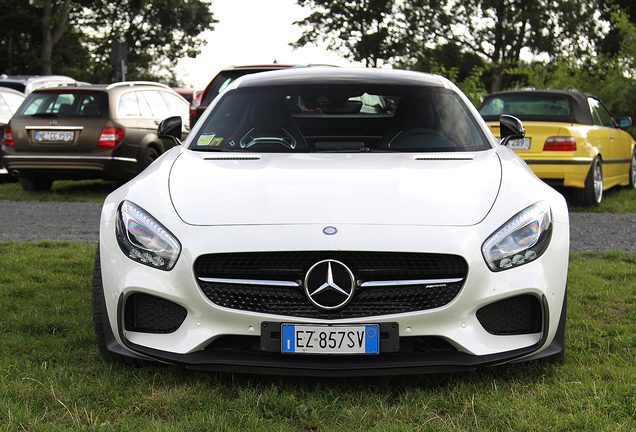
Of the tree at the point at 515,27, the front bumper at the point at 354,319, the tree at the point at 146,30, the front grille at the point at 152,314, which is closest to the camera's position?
the front bumper at the point at 354,319

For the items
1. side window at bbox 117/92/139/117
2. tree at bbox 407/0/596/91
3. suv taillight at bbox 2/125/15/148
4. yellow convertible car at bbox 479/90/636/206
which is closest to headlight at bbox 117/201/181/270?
yellow convertible car at bbox 479/90/636/206

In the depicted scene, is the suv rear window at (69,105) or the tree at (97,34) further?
the tree at (97,34)

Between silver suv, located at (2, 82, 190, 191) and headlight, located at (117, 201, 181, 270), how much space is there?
7100 millimetres

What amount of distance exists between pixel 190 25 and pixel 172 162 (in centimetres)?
3756

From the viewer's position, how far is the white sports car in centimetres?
276

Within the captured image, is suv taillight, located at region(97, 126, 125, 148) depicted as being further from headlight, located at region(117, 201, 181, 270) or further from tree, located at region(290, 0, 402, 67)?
tree, located at region(290, 0, 402, 67)

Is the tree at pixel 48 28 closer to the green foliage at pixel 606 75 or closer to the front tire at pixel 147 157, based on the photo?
the green foliage at pixel 606 75

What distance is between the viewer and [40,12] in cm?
3319

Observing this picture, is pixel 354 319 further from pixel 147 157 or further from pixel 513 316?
pixel 147 157

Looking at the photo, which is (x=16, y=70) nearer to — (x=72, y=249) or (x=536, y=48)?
(x=536, y=48)

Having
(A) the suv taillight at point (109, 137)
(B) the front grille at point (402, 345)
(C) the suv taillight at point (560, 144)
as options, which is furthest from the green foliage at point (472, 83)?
(B) the front grille at point (402, 345)

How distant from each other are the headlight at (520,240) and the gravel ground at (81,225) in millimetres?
3673

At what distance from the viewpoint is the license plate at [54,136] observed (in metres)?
9.81

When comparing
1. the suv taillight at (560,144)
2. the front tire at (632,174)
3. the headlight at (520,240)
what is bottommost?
the front tire at (632,174)
